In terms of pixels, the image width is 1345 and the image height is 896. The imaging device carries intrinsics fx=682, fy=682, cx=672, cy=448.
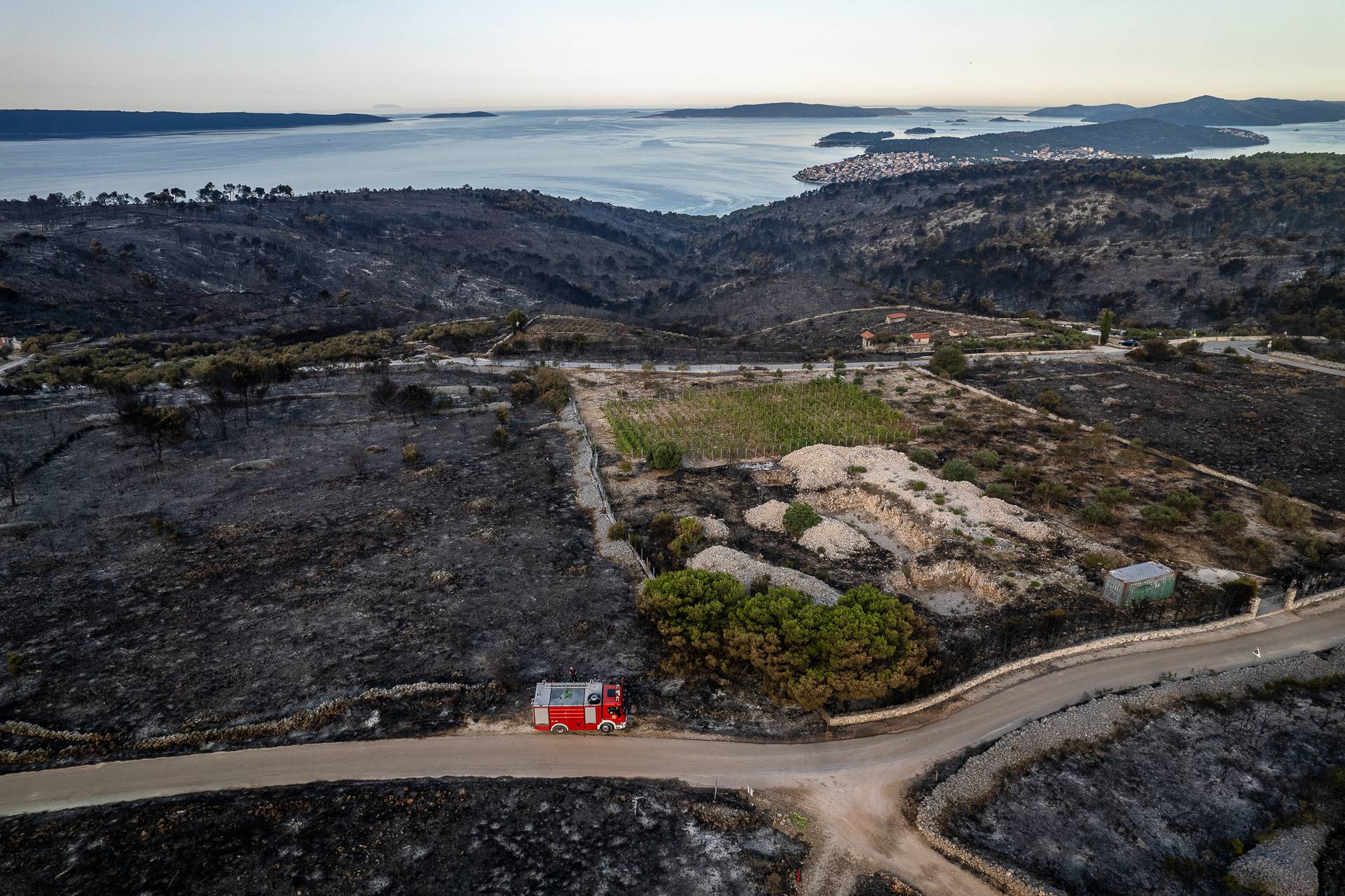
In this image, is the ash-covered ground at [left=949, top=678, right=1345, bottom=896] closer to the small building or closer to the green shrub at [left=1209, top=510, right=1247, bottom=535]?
the small building

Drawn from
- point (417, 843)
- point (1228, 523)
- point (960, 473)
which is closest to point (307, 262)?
point (960, 473)

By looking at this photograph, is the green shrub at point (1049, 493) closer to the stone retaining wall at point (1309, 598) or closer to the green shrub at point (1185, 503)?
the green shrub at point (1185, 503)


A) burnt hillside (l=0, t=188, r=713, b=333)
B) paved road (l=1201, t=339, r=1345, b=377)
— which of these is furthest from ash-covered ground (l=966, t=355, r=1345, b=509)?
burnt hillside (l=0, t=188, r=713, b=333)

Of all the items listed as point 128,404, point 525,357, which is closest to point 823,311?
point 525,357

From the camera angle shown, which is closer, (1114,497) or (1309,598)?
(1309,598)

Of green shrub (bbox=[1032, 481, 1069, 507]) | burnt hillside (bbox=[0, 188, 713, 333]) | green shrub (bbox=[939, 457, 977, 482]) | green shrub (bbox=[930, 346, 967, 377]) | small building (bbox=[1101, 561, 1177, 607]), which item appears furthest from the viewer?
burnt hillside (bbox=[0, 188, 713, 333])

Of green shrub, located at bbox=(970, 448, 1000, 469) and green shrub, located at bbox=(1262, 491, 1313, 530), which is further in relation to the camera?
green shrub, located at bbox=(970, 448, 1000, 469)

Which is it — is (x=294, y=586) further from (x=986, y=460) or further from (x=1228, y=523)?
(x=1228, y=523)

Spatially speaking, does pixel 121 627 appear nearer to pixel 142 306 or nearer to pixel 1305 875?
pixel 1305 875
